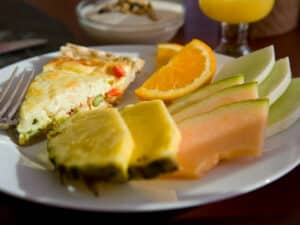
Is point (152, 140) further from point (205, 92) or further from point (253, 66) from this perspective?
point (253, 66)

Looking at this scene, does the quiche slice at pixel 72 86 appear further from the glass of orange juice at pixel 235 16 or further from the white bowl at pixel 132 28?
the glass of orange juice at pixel 235 16

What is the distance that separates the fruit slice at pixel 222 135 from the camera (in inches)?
31.9

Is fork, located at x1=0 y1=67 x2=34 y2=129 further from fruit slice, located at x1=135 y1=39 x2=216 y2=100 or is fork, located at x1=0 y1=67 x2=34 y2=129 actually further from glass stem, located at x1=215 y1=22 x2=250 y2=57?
glass stem, located at x1=215 y1=22 x2=250 y2=57

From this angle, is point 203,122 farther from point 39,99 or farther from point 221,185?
point 39,99

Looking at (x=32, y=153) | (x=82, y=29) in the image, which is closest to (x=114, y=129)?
(x=32, y=153)

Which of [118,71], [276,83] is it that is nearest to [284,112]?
[276,83]

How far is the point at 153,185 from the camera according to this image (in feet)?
2.60

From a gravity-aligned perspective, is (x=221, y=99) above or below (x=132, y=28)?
above

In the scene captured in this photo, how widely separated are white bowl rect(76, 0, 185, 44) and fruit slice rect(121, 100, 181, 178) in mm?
525

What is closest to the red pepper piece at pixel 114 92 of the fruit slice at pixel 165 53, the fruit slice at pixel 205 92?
the fruit slice at pixel 165 53

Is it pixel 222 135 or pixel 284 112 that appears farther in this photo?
pixel 284 112

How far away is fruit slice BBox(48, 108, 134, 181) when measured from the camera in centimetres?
74

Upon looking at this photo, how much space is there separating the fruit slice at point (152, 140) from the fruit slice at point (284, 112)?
0.20m

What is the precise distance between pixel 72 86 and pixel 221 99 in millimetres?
319
